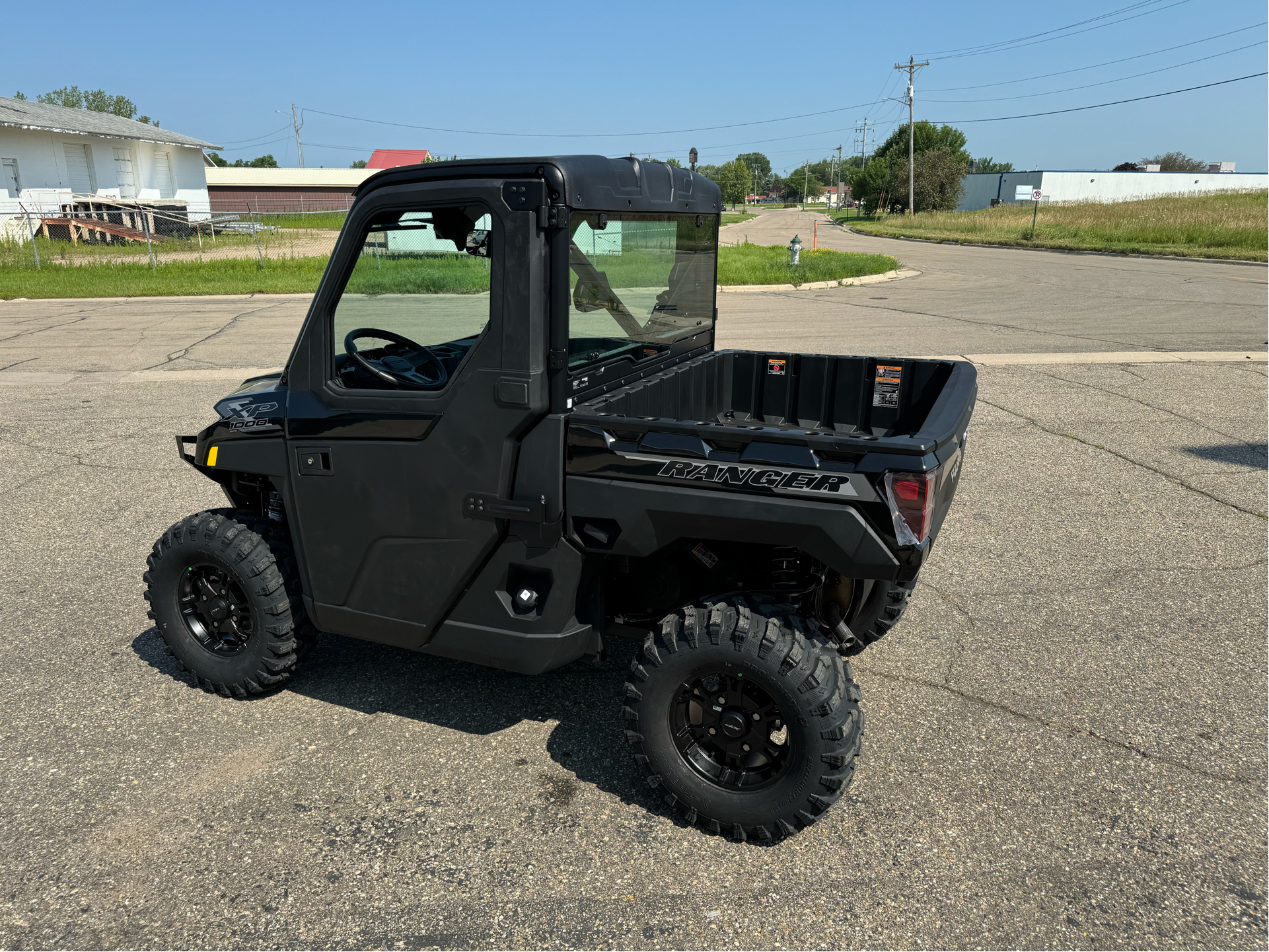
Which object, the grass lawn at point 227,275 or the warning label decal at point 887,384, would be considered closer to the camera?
the warning label decal at point 887,384

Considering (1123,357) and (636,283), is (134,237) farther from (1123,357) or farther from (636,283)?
(636,283)

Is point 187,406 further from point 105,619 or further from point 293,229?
point 293,229

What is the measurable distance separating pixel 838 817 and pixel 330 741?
1957mm

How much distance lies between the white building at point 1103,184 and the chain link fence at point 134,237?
63.2 metres

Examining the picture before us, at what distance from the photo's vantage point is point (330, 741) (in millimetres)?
3469

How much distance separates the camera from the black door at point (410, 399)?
9.31 feet

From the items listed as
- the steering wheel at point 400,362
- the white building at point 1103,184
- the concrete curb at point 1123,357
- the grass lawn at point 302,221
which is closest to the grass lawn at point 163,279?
the concrete curb at point 1123,357

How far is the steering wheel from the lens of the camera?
123 inches

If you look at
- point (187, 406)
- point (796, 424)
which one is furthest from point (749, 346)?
point (796, 424)

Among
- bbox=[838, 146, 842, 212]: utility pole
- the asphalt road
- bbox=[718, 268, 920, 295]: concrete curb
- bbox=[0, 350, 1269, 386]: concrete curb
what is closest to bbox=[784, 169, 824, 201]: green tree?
bbox=[838, 146, 842, 212]: utility pole

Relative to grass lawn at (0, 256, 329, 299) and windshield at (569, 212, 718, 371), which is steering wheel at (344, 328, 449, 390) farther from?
grass lawn at (0, 256, 329, 299)

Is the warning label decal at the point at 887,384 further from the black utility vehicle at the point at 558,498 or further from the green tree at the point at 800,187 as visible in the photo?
the green tree at the point at 800,187

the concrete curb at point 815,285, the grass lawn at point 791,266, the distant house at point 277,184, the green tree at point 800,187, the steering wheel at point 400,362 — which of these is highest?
the green tree at point 800,187

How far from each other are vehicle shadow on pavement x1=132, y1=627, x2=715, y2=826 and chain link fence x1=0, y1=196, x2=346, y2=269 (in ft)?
65.0
